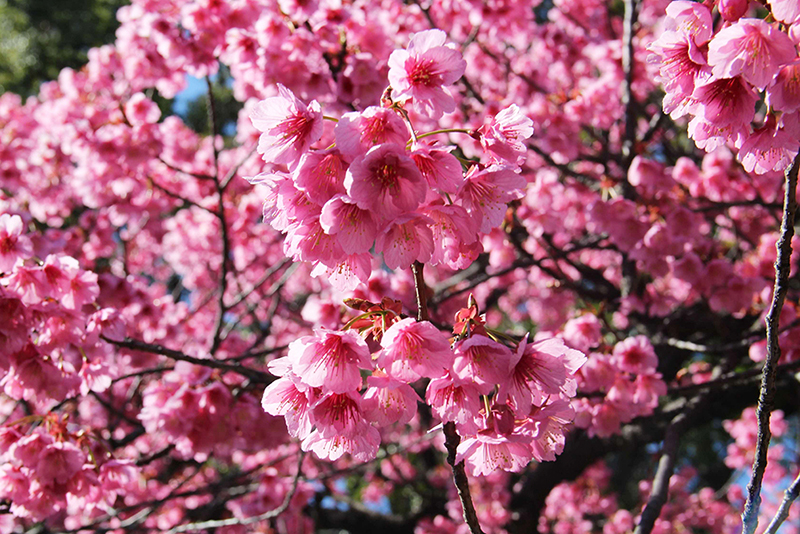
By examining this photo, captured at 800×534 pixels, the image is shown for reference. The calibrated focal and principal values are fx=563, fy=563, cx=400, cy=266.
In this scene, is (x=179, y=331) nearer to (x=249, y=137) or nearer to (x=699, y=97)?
(x=249, y=137)

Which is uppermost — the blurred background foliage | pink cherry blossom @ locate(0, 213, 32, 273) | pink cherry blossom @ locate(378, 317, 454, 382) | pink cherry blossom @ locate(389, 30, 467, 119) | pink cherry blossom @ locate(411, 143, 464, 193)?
the blurred background foliage

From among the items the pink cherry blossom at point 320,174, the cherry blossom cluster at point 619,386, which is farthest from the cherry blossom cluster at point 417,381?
the cherry blossom cluster at point 619,386

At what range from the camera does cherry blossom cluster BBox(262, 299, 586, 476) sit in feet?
3.41

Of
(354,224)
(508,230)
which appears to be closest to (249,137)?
(508,230)

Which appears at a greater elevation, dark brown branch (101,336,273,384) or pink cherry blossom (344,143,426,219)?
dark brown branch (101,336,273,384)

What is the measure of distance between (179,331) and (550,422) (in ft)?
11.9

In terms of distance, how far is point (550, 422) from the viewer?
1.21 m

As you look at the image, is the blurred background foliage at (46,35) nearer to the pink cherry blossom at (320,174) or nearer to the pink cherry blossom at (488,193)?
the pink cherry blossom at (320,174)

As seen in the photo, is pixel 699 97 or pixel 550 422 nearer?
pixel 699 97

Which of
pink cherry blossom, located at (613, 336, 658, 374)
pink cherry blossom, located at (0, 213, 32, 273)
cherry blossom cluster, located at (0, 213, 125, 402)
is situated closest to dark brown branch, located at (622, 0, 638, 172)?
pink cherry blossom, located at (613, 336, 658, 374)

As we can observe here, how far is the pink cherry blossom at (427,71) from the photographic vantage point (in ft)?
3.88

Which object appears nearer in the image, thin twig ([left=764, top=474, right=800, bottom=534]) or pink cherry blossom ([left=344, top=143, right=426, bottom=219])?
pink cherry blossom ([left=344, top=143, right=426, bottom=219])

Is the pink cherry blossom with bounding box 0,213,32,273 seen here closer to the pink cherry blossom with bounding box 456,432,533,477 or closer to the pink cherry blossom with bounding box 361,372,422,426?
the pink cherry blossom with bounding box 361,372,422,426

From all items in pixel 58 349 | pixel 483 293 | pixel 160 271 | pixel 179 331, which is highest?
pixel 160 271
